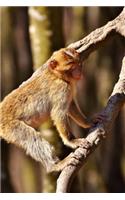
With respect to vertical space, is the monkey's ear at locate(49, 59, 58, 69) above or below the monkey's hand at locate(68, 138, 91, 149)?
above

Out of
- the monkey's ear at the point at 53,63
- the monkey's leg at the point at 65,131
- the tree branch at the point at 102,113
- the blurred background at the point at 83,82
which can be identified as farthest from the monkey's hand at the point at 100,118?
the blurred background at the point at 83,82

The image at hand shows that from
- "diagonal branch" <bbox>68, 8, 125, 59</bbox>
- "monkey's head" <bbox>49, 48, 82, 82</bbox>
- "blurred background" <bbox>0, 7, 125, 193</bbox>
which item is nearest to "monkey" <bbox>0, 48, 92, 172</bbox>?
"monkey's head" <bbox>49, 48, 82, 82</bbox>

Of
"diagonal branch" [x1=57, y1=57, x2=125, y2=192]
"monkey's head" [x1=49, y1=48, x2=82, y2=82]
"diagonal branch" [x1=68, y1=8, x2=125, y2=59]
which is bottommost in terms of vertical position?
"diagonal branch" [x1=57, y1=57, x2=125, y2=192]

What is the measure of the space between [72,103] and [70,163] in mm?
360

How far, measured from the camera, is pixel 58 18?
3672 millimetres

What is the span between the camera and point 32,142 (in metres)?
2.68

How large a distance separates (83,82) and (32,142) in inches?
81.6

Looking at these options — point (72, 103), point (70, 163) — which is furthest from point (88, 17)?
point (70, 163)

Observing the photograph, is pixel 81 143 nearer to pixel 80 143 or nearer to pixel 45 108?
pixel 80 143

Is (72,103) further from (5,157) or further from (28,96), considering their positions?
(5,157)

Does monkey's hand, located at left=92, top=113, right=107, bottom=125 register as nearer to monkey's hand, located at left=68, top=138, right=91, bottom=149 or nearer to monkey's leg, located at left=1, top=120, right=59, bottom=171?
monkey's hand, located at left=68, top=138, right=91, bottom=149

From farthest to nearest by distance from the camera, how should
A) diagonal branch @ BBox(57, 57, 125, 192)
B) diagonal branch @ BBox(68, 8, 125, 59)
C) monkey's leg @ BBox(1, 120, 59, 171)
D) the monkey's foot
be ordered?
diagonal branch @ BBox(68, 8, 125, 59), monkey's leg @ BBox(1, 120, 59, 171), the monkey's foot, diagonal branch @ BBox(57, 57, 125, 192)

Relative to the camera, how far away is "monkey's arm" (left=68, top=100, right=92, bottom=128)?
2730 mm

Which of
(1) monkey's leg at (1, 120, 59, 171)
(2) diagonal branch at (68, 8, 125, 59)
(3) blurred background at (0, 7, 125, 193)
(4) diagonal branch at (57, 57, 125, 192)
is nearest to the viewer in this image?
(4) diagonal branch at (57, 57, 125, 192)
